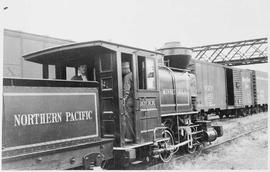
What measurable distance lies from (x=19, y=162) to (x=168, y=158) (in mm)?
4169

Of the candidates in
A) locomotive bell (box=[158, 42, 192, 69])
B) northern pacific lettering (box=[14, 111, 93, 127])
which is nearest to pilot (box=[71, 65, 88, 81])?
northern pacific lettering (box=[14, 111, 93, 127])

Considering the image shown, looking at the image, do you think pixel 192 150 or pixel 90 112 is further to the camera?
pixel 192 150

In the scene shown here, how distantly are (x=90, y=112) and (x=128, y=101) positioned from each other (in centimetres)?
109

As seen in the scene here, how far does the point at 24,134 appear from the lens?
3922 millimetres

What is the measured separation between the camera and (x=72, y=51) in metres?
5.46

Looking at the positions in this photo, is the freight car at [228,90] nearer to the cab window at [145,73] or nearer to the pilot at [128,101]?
the cab window at [145,73]

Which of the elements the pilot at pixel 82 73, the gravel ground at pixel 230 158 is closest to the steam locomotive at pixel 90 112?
the pilot at pixel 82 73

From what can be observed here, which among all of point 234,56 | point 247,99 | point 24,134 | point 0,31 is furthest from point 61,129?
point 234,56

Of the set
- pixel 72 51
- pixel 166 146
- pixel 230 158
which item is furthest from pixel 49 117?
pixel 230 158

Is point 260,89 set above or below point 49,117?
above

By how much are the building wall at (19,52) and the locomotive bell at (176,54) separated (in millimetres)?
3302

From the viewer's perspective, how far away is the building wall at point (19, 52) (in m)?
8.78

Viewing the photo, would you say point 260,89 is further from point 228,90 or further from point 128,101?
point 128,101

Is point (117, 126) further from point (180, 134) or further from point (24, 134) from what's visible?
point (180, 134)
